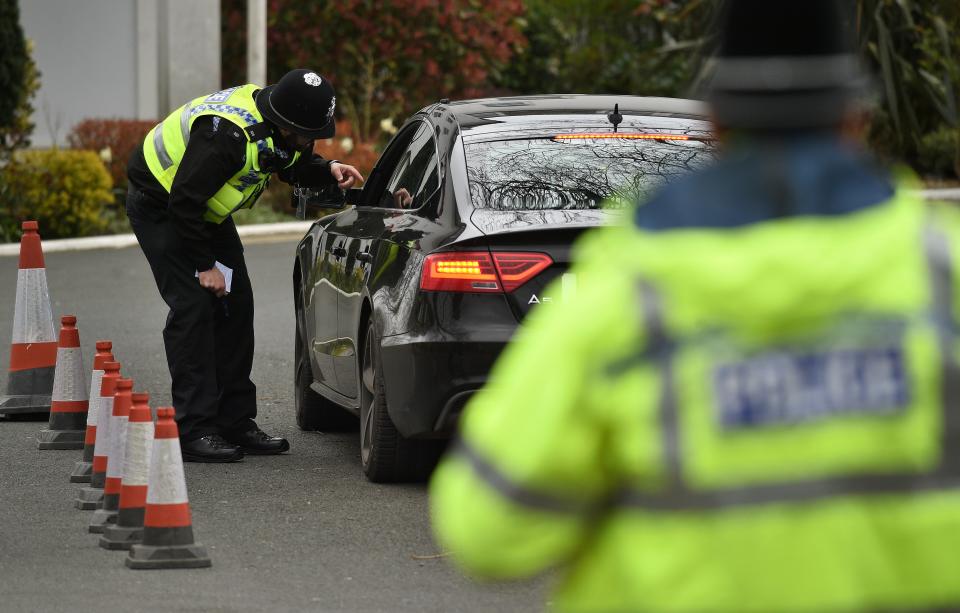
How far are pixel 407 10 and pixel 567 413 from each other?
71.7 ft

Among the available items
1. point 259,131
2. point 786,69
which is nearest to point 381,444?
point 259,131

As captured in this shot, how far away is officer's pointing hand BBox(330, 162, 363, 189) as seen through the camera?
7992 mm

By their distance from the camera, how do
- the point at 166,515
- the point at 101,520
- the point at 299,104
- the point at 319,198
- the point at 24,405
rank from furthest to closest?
the point at 24,405
the point at 319,198
the point at 299,104
the point at 101,520
the point at 166,515

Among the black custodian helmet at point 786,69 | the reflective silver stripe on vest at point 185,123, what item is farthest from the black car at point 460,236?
the black custodian helmet at point 786,69

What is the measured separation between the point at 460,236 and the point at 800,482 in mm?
4477

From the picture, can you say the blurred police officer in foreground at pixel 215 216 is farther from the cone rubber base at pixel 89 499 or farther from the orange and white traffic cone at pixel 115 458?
the orange and white traffic cone at pixel 115 458

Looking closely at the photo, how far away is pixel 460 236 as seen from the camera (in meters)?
6.30

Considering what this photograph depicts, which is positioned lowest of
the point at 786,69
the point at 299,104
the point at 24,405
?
the point at 24,405

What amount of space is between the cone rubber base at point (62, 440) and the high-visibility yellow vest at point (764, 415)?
6.32 m

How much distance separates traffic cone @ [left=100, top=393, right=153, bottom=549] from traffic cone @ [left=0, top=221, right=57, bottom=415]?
9.32ft

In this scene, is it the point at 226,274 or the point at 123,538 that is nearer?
the point at 123,538

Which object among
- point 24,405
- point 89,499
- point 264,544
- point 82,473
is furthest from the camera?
point 24,405

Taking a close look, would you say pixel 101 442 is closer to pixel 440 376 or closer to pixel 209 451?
pixel 209 451

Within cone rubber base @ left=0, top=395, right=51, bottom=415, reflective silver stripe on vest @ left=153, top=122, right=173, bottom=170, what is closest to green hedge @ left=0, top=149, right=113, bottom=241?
cone rubber base @ left=0, top=395, right=51, bottom=415
